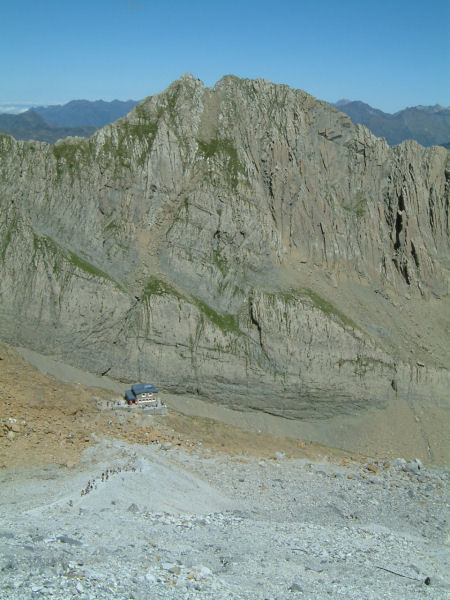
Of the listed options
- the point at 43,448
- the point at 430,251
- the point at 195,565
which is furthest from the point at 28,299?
the point at 430,251

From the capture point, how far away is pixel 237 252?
144 feet

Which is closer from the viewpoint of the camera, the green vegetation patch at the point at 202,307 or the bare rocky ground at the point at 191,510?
the bare rocky ground at the point at 191,510

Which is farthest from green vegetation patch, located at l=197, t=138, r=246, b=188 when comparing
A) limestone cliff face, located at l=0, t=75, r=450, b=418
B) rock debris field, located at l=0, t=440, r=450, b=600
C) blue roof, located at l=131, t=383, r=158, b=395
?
rock debris field, located at l=0, t=440, r=450, b=600

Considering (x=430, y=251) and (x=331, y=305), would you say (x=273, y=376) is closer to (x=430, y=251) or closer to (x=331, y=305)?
(x=331, y=305)

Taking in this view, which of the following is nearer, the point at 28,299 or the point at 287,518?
the point at 287,518

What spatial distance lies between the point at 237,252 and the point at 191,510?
2379cm

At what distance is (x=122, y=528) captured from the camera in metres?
19.2

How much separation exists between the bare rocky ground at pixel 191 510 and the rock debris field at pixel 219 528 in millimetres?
68

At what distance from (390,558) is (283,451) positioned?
15.4m

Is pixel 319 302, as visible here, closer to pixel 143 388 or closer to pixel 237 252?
pixel 237 252

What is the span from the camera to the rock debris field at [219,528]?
575 inches

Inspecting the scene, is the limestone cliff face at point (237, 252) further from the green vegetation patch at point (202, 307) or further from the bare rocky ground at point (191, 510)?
the bare rocky ground at point (191, 510)

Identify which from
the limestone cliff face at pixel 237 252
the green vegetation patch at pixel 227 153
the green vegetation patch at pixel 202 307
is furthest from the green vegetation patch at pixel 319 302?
the green vegetation patch at pixel 227 153

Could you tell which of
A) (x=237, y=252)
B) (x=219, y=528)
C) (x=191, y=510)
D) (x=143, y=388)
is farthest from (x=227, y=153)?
(x=219, y=528)
